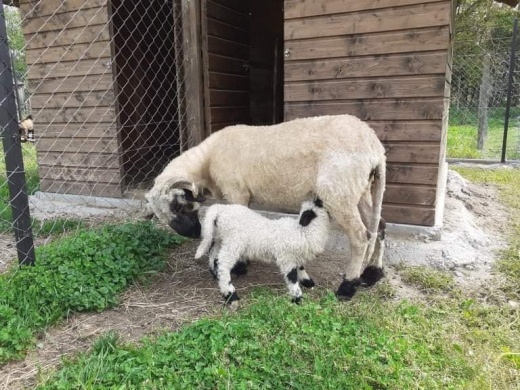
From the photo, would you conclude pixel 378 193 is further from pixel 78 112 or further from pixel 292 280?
pixel 78 112

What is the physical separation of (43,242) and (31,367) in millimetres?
2551

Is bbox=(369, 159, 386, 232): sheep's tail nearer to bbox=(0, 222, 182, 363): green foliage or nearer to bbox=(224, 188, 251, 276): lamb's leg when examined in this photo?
bbox=(224, 188, 251, 276): lamb's leg

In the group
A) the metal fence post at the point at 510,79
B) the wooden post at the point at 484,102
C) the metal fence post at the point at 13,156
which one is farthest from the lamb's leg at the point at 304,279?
the wooden post at the point at 484,102

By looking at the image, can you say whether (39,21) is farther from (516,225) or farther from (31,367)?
(516,225)

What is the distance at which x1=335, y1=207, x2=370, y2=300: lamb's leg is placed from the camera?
11.1ft

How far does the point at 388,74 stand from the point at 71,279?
3.43 m

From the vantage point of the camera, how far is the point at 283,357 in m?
2.48

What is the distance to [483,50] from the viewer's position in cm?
1057

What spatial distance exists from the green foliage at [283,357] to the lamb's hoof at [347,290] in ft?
1.45

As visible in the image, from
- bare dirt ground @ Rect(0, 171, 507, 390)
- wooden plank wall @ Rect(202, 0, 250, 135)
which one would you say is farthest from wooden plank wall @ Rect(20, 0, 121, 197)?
bare dirt ground @ Rect(0, 171, 507, 390)

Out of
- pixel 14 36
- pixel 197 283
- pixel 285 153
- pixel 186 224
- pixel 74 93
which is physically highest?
pixel 14 36

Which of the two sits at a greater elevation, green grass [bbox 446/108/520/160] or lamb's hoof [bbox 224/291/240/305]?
green grass [bbox 446/108/520/160]

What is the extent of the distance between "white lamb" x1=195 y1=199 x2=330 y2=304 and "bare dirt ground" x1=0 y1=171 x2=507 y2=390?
404mm

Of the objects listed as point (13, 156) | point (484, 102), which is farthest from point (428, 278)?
point (484, 102)
